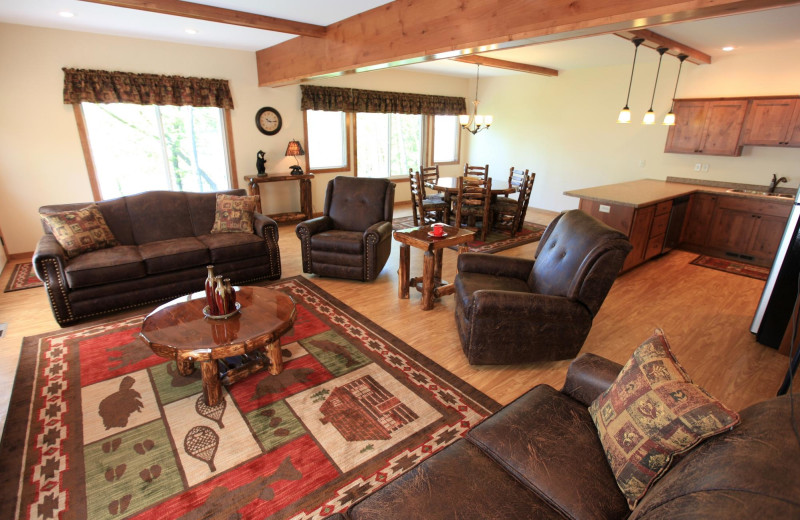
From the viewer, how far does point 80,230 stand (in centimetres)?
335

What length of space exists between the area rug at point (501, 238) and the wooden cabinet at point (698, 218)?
1924 millimetres

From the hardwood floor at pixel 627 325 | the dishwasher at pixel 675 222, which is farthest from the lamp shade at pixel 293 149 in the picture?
the dishwasher at pixel 675 222

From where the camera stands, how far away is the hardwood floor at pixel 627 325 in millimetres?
2553

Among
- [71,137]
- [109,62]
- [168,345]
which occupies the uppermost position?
[109,62]

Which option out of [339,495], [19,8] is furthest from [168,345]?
[19,8]

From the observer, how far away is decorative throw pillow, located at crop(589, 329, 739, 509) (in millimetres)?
1132

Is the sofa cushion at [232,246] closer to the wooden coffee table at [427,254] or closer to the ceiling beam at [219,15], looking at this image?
the wooden coffee table at [427,254]

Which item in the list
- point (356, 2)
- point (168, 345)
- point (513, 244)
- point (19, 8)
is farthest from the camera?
point (513, 244)

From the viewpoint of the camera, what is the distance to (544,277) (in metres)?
2.78

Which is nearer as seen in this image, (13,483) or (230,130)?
(13,483)

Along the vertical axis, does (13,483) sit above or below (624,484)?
below

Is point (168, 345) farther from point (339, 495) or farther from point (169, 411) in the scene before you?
point (339, 495)

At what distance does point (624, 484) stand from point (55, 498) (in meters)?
2.33

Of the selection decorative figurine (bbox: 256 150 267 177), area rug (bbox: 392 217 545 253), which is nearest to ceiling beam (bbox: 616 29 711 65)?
area rug (bbox: 392 217 545 253)
